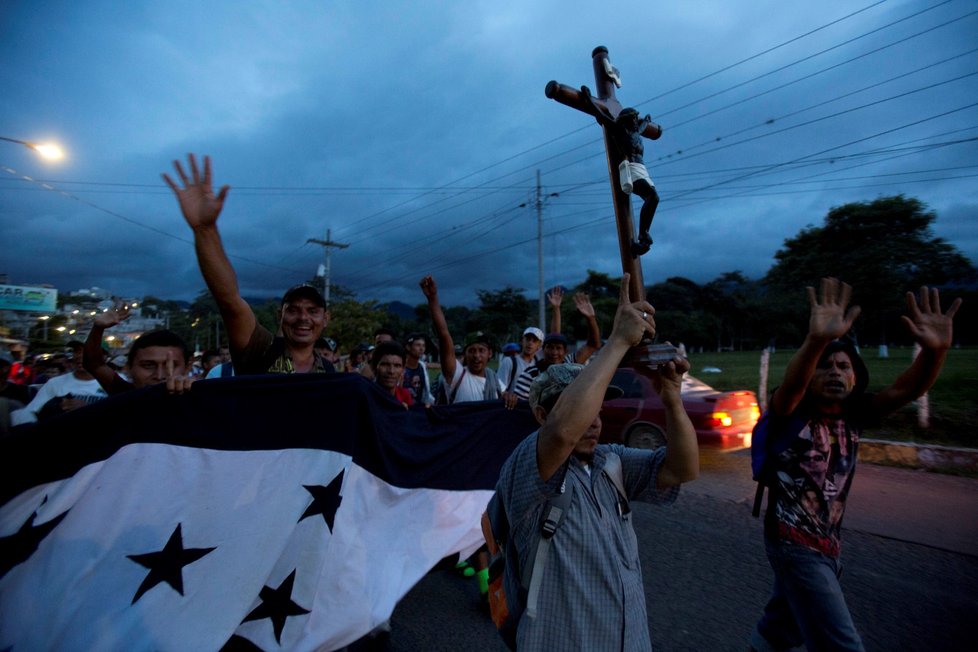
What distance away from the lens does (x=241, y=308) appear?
8.22 ft

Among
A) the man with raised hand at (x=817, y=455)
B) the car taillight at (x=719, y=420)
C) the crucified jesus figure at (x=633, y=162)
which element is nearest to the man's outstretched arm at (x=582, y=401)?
the crucified jesus figure at (x=633, y=162)

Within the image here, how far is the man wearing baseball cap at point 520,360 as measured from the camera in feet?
17.6

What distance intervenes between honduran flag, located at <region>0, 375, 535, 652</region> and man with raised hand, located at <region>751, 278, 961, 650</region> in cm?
201

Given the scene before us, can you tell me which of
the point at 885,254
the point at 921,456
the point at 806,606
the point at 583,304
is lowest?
the point at 921,456

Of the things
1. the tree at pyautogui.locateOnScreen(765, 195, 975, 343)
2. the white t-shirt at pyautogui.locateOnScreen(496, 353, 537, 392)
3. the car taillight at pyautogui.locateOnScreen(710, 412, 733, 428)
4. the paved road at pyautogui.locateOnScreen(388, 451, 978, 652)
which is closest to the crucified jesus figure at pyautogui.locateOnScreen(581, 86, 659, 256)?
the paved road at pyautogui.locateOnScreen(388, 451, 978, 652)

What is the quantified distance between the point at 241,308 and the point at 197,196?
0.56 m

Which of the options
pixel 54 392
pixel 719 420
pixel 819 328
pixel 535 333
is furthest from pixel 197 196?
pixel 719 420

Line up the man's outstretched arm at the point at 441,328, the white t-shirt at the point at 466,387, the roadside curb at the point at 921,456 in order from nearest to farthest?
the man's outstretched arm at the point at 441,328 → the white t-shirt at the point at 466,387 → the roadside curb at the point at 921,456

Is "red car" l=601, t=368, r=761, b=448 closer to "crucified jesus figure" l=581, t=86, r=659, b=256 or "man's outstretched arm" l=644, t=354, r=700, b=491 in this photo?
"crucified jesus figure" l=581, t=86, r=659, b=256

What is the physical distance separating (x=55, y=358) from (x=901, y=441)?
608 inches

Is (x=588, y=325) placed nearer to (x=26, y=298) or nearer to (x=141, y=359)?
(x=141, y=359)

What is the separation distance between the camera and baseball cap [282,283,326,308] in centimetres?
299

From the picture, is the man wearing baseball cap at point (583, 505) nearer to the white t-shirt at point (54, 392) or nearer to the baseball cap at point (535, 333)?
the white t-shirt at point (54, 392)

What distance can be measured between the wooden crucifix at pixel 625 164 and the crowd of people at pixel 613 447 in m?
0.62
